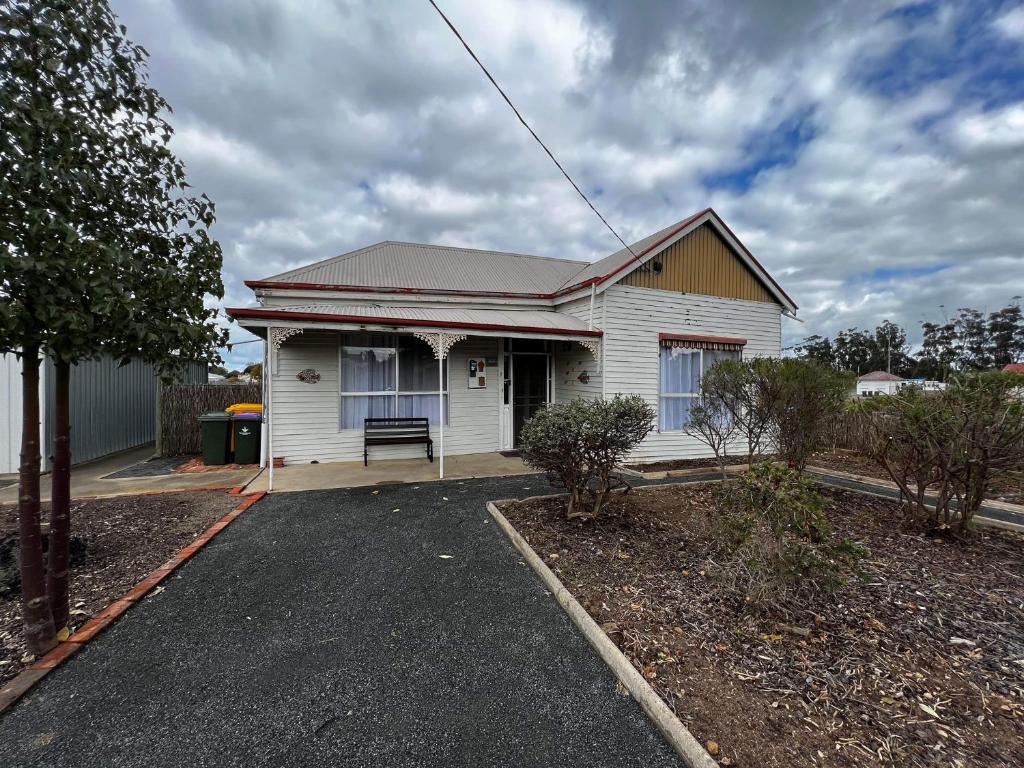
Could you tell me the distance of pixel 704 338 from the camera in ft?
29.8

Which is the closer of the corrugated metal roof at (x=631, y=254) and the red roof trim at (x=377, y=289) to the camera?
the red roof trim at (x=377, y=289)

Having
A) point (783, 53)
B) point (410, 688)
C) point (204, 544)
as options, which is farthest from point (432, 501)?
point (783, 53)

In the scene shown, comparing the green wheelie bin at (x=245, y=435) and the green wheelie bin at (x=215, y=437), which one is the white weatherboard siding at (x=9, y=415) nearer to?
the green wheelie bin at (x=215, y=437)

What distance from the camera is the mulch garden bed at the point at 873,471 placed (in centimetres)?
574

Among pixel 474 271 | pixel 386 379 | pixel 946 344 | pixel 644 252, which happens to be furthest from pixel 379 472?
pixel 946 344

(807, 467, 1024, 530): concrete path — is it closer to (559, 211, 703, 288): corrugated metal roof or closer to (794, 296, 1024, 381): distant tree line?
(559, 211, 703, 288): corrugated metal roof

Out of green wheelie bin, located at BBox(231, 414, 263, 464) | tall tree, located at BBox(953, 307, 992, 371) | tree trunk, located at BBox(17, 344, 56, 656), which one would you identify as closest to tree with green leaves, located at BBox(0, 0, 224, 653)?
tree trunk, located at BBox(17, 344, 56, 656)

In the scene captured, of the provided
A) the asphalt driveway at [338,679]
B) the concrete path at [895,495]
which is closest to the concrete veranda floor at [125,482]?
the asphalt driveway at [338,679]

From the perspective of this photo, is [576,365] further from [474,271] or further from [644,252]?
[474,271]

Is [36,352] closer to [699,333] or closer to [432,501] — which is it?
[432,501]

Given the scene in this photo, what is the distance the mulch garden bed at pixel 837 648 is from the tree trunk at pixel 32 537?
11.2 feet

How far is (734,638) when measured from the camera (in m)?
2.57

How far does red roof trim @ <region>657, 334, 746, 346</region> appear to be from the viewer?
8734 millimetres

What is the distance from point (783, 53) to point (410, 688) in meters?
9.69
